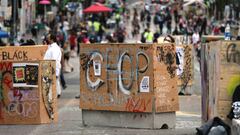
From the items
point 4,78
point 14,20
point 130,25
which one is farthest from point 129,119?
point 130,25

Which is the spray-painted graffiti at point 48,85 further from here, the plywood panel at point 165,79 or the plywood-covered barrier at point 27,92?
the plywood panel at point 165,79

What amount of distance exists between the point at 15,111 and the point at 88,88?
4.95ft

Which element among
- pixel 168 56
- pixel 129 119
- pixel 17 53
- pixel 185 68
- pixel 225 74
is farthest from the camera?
pixel 185 68

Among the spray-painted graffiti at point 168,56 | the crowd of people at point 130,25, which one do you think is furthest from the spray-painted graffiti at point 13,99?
the crowd of people at point 130,25

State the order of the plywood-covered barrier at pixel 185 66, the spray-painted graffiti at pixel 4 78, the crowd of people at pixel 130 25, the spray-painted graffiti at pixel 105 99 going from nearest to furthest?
the spray-painted graffiti at pixel 105 99
the spray-painted graffiti at pixel 4 78
the plywood-covered barrier at pixel 185 66
the crowd of people at pixel 130 25

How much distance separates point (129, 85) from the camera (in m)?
13.1

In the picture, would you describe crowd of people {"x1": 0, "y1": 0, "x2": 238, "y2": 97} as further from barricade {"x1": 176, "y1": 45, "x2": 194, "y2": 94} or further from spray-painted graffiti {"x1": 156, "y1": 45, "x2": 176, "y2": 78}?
spray-painted graffiti {"x1": 156, "y1": 45, "x2": 176, "y2": 78}

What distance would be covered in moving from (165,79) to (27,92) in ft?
8.62

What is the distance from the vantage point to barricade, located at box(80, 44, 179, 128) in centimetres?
1291

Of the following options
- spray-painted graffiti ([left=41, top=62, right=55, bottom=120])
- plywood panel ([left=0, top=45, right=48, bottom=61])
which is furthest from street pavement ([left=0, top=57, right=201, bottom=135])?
plywood panel ([left=0, top=45, right=48, bottom=61])

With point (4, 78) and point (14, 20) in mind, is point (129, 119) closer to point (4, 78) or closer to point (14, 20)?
point (4, 78)

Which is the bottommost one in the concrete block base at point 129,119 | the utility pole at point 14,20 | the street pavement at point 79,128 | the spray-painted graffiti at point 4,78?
the street pavement at point 79,128

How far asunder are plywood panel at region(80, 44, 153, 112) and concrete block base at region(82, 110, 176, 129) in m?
0.14

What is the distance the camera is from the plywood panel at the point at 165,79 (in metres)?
12.9
